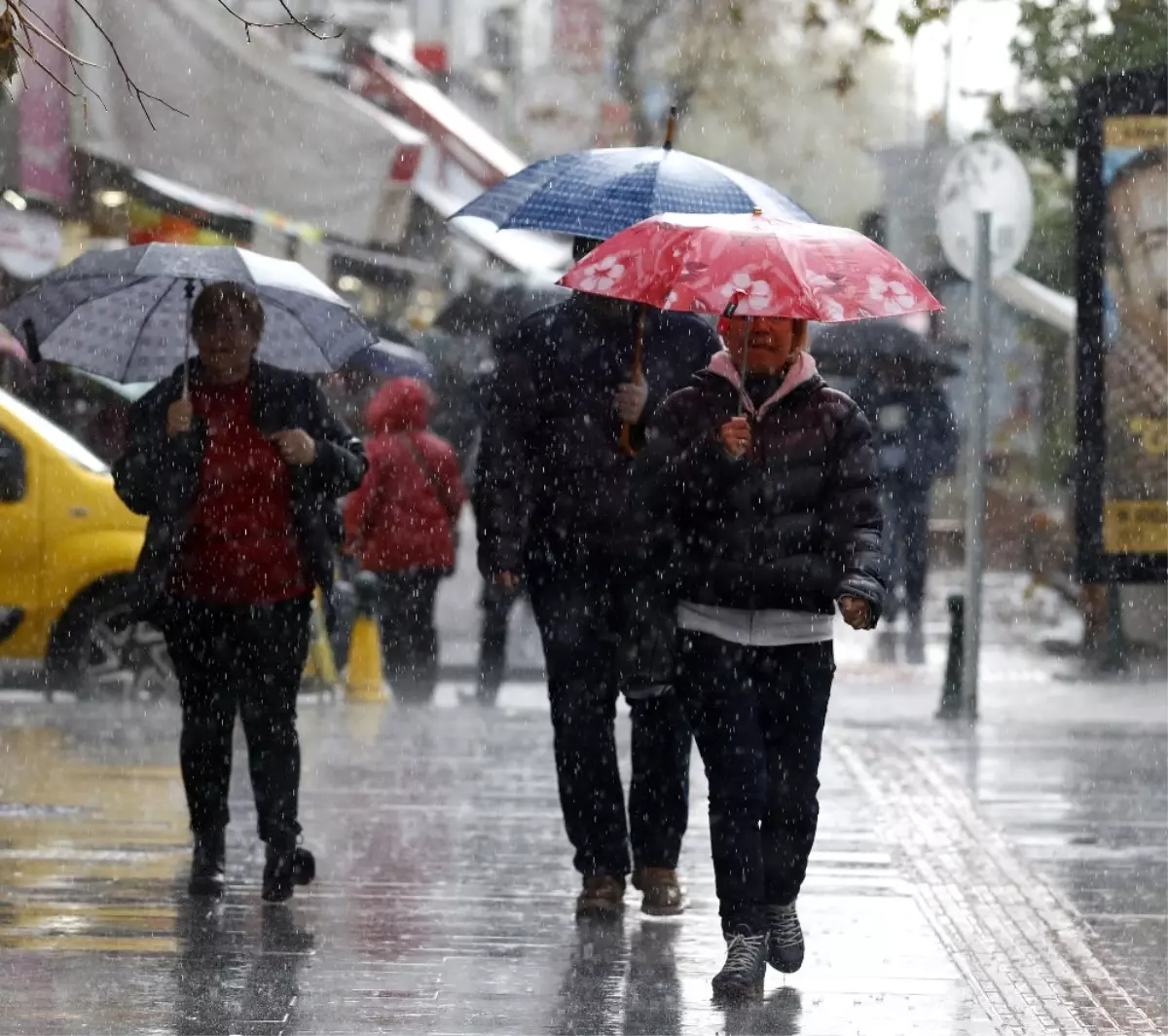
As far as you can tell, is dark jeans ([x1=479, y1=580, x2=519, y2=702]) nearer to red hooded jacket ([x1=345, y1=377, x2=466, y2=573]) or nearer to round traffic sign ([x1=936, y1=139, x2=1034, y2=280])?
red hooded jacket ([x1=345, y1=377, x2=466, y2=573])

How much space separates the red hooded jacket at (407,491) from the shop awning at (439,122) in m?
12.4

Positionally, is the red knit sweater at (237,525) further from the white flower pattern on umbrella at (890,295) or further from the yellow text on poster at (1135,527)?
the yellow text on poster at (1135,527)

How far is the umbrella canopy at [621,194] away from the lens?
304 inches

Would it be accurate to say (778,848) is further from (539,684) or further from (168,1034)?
(539,684)

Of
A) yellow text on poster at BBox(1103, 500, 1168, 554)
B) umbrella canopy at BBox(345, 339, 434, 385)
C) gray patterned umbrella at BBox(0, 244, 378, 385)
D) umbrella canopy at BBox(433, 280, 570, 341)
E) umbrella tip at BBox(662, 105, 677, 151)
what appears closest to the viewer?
umbrella tip at BBox(662, 105, 677, 151)

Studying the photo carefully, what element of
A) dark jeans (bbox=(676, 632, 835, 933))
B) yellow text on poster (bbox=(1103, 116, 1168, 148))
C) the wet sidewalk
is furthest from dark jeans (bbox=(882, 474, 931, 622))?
dark jeans (bbox=(676, 632, 835, 933))

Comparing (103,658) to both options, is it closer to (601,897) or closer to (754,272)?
(601,897)

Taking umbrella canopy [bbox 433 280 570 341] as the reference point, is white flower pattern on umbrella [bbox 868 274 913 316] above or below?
below

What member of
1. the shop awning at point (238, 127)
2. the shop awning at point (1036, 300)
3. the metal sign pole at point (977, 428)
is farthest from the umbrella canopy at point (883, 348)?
the metal sign pole at point (977, 428)

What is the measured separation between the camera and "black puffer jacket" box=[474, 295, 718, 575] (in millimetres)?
7492

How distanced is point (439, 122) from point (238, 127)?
10710 millimetres

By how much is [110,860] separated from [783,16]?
29768 mm

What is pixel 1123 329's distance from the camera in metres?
12.2

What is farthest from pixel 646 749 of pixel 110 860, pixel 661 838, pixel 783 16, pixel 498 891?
pixel 783 16
